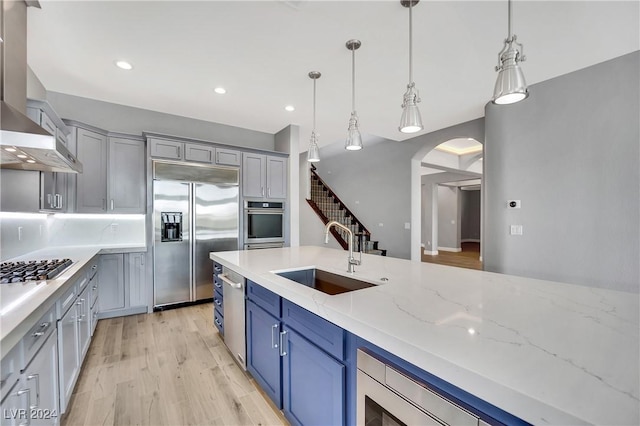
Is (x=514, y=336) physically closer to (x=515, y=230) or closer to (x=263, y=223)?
(x=515, y=230)

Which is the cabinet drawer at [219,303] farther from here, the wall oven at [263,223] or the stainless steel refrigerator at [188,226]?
the wall oven at [263,223]

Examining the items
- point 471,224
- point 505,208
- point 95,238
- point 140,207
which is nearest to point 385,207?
point 505,208

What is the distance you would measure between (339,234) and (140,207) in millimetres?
4074

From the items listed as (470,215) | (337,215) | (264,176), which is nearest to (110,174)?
(264,176)

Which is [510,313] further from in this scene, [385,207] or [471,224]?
[471,224]

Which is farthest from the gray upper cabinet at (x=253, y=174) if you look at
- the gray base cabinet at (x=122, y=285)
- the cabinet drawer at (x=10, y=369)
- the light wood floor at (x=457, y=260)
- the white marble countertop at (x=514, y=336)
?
the light wood floor at (x=457, y=260)

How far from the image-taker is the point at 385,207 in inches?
243

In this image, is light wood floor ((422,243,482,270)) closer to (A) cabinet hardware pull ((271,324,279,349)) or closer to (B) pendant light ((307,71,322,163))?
(B) pendant light ((307,71,322,163))

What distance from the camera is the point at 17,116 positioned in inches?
62.6

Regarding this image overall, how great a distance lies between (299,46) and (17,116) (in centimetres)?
198

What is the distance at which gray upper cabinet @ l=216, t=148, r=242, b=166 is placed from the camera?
4039mm

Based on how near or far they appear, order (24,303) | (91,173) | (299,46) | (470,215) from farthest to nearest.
→ (470,215) < (91,173) < (299,46) < (24,303)

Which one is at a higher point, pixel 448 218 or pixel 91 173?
pixel 91 173

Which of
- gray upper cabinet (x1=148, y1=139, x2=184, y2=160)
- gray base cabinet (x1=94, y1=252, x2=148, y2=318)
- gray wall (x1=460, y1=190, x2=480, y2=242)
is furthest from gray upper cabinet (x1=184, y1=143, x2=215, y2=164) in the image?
gray wall (x1=460, y1=190, x2=480, y2=242)
